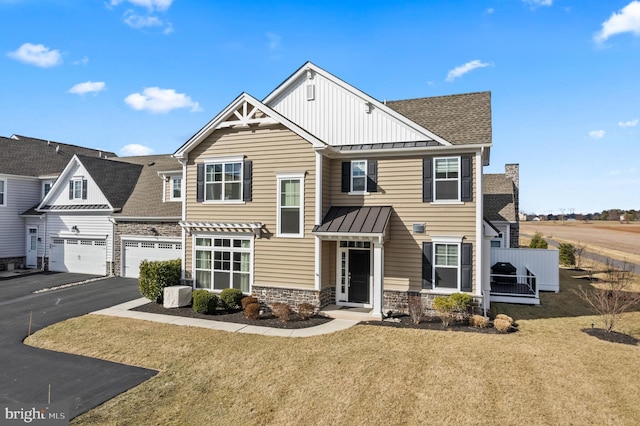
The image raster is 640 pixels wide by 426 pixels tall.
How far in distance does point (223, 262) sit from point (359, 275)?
6044mm

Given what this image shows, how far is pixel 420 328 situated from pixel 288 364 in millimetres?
5171

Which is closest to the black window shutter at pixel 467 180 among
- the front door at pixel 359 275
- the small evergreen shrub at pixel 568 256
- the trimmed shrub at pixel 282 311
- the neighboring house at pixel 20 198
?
the front door at pixel 359 275

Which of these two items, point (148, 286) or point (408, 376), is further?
point (148, 286)

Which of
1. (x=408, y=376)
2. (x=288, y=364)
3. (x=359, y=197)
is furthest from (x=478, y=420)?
(x=359, y=197)

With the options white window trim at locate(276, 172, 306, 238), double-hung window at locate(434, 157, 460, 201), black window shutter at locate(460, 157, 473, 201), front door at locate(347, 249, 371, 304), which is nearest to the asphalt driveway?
white window trim at locate(276, 172, 306, 238)

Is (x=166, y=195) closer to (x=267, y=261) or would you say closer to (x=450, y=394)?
(x=267, y=261)

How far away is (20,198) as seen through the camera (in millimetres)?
25891

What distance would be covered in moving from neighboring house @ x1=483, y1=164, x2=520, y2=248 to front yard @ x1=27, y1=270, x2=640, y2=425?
9526 mm

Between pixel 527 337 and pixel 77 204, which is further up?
pixel 77 204

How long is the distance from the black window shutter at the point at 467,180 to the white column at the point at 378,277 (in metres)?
3.74

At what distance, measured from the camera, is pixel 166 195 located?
2292cm

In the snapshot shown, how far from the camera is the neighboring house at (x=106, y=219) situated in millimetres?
21453

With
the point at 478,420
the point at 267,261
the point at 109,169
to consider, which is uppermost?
the point at 109,169

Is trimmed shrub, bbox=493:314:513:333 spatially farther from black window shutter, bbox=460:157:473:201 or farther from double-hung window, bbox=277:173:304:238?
double-hung window, bbox=277:173:304:238
